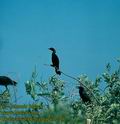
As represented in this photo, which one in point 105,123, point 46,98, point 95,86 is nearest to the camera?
point 105,123

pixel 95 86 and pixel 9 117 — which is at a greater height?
pixel 95 86

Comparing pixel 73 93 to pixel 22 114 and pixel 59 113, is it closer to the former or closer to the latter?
pixel 22 114

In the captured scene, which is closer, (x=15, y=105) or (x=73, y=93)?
(x=15, y=105)

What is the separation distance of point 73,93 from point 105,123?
0.96 meters

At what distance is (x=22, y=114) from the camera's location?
6.39 m

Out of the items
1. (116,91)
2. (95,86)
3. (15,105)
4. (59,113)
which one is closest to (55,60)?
(95,86)

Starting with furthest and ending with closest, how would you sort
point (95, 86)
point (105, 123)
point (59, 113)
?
point (95, 86)
point (105, 123)
point (59, 113)

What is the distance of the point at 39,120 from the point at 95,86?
20.4 ft

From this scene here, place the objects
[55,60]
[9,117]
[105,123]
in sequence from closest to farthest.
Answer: [9,117] → [105,123] → [55,60]

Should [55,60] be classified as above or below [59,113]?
above

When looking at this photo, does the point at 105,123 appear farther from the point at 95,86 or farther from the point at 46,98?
the point at 95,86

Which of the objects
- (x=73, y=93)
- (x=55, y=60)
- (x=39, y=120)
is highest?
(x=55, y=60)

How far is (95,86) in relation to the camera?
1200 cm

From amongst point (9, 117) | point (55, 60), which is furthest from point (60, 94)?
point (55, 60)
